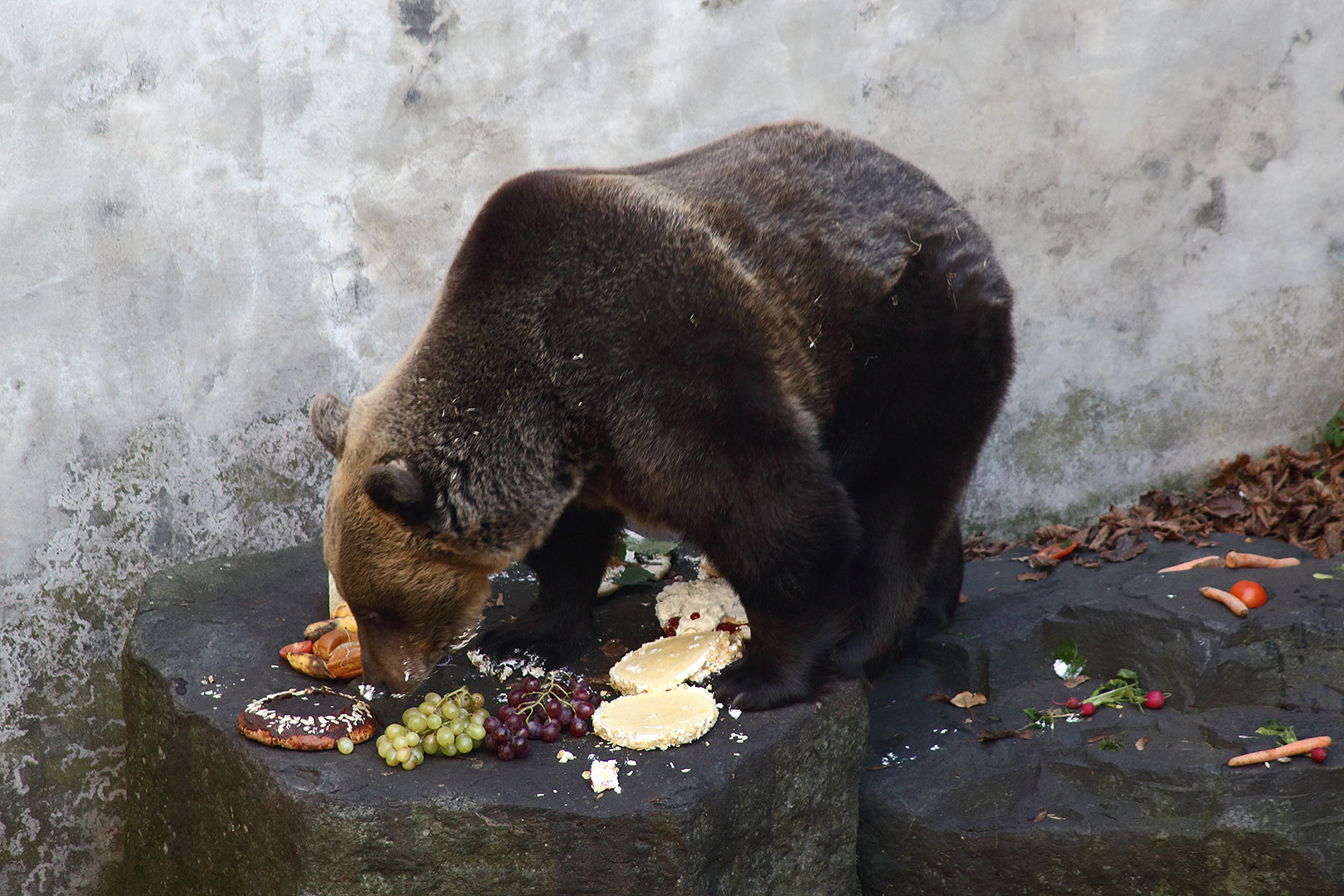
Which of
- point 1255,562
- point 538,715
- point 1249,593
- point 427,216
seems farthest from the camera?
point 427,216

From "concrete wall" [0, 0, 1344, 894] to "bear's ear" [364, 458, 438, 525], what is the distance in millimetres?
2139

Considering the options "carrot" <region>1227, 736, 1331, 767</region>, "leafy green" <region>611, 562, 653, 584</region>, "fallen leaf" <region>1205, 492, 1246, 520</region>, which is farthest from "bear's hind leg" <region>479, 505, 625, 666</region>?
"fallen leaf" <region>1205, 492, 1246, 520</region>

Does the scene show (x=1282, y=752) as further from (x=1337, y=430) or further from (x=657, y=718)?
(x=1337, y=430)

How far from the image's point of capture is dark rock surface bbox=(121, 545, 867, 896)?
11.0 feet

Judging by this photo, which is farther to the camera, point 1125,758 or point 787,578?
point 1125,758

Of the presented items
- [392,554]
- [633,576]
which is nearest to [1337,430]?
[633,576]

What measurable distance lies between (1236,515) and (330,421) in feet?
14.7

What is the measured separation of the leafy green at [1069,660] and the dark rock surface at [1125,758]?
0.09ft

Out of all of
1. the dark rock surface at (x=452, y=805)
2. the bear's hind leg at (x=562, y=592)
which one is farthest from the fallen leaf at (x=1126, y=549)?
the bear's hind leg at (x=562, y=592)

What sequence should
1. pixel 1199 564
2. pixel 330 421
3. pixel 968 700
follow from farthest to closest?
pixel 1199 564 < pixel 968 700 < pixel 330 421

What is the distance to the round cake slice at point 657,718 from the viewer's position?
3.65 meters

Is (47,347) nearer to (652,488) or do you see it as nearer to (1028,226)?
(652,488)

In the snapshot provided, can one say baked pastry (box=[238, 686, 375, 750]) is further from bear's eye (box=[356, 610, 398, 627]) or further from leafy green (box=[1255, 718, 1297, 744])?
leafy green (box=[1255, 718, 1297, 744])

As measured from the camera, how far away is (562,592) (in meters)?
4.52
